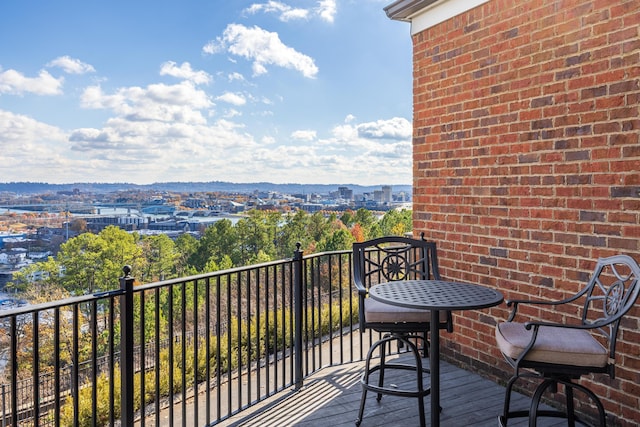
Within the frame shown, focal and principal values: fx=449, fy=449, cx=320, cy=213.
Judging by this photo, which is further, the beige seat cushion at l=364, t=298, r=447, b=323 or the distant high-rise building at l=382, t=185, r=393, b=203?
the distant high-rise building at l=382, t=185, r=393, b=203

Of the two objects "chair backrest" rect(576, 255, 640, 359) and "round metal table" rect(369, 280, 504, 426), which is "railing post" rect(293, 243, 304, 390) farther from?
"chair backrest" rect(576, 255, 640, 359)

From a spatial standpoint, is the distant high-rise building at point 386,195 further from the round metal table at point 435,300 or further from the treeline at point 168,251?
the round metal table at point 435,300

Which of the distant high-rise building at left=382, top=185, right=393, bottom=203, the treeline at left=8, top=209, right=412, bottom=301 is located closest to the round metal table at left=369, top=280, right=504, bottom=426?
the distant high-rise building at left=382, top=185, right=393, bottom=203

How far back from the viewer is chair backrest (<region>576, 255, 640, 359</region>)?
Answer: 72.7 inches

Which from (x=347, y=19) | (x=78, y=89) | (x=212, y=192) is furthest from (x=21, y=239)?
(x=78, y=89)

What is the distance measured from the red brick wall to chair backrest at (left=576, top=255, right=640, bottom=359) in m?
0.11

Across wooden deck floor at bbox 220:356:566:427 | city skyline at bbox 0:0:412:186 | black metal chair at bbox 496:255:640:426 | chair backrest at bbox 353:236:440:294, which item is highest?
city skyline at bbox 0:0:412:186

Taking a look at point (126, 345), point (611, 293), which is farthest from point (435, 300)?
point (126, 345)

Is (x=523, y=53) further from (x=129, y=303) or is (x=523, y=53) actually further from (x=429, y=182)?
(x=129, y=303)

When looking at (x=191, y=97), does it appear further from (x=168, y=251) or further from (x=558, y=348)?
(x=558, y=348)

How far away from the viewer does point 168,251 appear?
2733 centimetres

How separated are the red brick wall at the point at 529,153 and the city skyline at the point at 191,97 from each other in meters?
28.0

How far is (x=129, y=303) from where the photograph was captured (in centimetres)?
206

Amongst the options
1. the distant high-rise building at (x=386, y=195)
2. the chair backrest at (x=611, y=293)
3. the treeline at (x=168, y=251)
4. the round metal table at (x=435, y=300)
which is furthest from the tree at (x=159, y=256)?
the chair backrest at (x=611, y=293)
